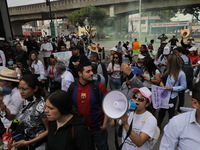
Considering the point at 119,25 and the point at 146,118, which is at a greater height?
the point at 119,25

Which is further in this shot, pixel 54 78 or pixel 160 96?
pixel 54 78

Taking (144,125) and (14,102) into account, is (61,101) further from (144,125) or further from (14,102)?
(14,102)

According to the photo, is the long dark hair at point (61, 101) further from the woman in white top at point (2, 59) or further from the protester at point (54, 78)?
the woman in white top at point (2, 59)

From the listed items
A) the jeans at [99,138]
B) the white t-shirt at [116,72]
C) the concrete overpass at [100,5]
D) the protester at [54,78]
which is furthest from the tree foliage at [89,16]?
the jeans at [99,138]

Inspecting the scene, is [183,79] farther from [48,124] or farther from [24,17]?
[24,17]

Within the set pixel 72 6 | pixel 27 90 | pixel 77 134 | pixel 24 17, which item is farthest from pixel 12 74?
pixel 24 17

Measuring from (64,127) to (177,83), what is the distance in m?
2.56

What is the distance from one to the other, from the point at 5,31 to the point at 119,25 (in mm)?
29085

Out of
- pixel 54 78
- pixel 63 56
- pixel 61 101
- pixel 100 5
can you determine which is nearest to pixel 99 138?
pixel 61 101

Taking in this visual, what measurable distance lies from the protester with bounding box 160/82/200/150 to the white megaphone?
1.23 feet

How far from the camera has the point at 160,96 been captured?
11.1ft

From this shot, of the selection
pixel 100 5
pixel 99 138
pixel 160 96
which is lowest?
pixel 99 138

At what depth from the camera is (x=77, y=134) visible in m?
1.57

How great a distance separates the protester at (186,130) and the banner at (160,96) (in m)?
2.01
